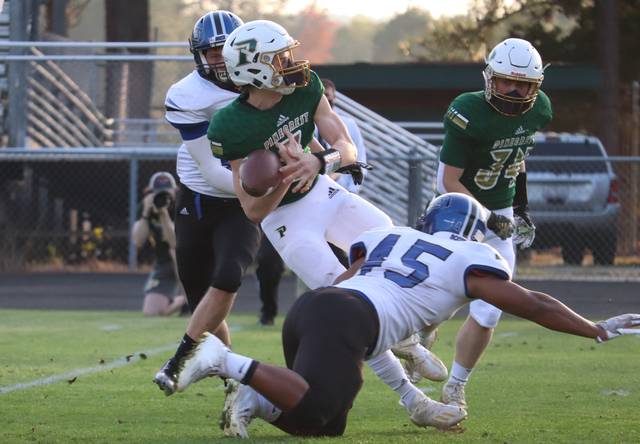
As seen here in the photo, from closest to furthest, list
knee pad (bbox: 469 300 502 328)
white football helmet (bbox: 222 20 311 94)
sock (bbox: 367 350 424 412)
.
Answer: sock (bbox: 367 350 424 412)
white football helmet (bbox: 222 20 311 94)
knee pad (bbox: 469 300 502 328)

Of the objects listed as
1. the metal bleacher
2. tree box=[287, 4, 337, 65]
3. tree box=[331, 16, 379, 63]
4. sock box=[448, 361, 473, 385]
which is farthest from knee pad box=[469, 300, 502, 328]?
tree box=[331, 16, 379, 63]

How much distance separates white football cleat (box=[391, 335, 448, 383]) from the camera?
6.02 meters

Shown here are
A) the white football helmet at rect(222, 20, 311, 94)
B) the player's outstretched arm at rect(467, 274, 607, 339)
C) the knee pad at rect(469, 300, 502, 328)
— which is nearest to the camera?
the player's outstretched arm at rect(467, 274, 607, 339)

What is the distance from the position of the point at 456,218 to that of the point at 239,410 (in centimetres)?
112

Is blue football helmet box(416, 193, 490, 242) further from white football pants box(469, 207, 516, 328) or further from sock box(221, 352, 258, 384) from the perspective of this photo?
sock box(221, 352, 258, 384)

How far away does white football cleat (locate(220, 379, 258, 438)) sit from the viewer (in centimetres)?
522

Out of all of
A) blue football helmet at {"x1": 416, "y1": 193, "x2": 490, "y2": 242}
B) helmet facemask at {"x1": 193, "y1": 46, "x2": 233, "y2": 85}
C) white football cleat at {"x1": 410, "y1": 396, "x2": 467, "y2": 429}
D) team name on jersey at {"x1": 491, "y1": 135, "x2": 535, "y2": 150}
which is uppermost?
helmet facemask at {"x1": 193, "y1": 46, "x2": 233, "y2": 85}

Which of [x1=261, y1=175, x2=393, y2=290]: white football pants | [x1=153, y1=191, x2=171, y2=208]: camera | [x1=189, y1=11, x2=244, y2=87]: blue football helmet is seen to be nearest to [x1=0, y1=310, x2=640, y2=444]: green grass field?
[x1=261, y1=175, x2=393, y2=290]: white football pants

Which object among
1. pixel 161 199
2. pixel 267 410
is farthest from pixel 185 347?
pixel 161 199

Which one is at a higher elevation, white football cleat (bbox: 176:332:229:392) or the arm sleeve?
the arm sleeve

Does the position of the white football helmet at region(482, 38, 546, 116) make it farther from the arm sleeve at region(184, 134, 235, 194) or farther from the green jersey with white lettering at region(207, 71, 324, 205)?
the arm sleeve at region(184, 134, 235, 194)

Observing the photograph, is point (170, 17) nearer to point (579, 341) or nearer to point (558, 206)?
point (558, 206)

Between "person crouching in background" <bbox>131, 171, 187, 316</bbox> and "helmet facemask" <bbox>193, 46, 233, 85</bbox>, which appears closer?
"helmet facemask" <bbox>193, 46, 233, 85</bbox>

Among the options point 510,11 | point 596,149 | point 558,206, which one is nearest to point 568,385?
point 558,206
